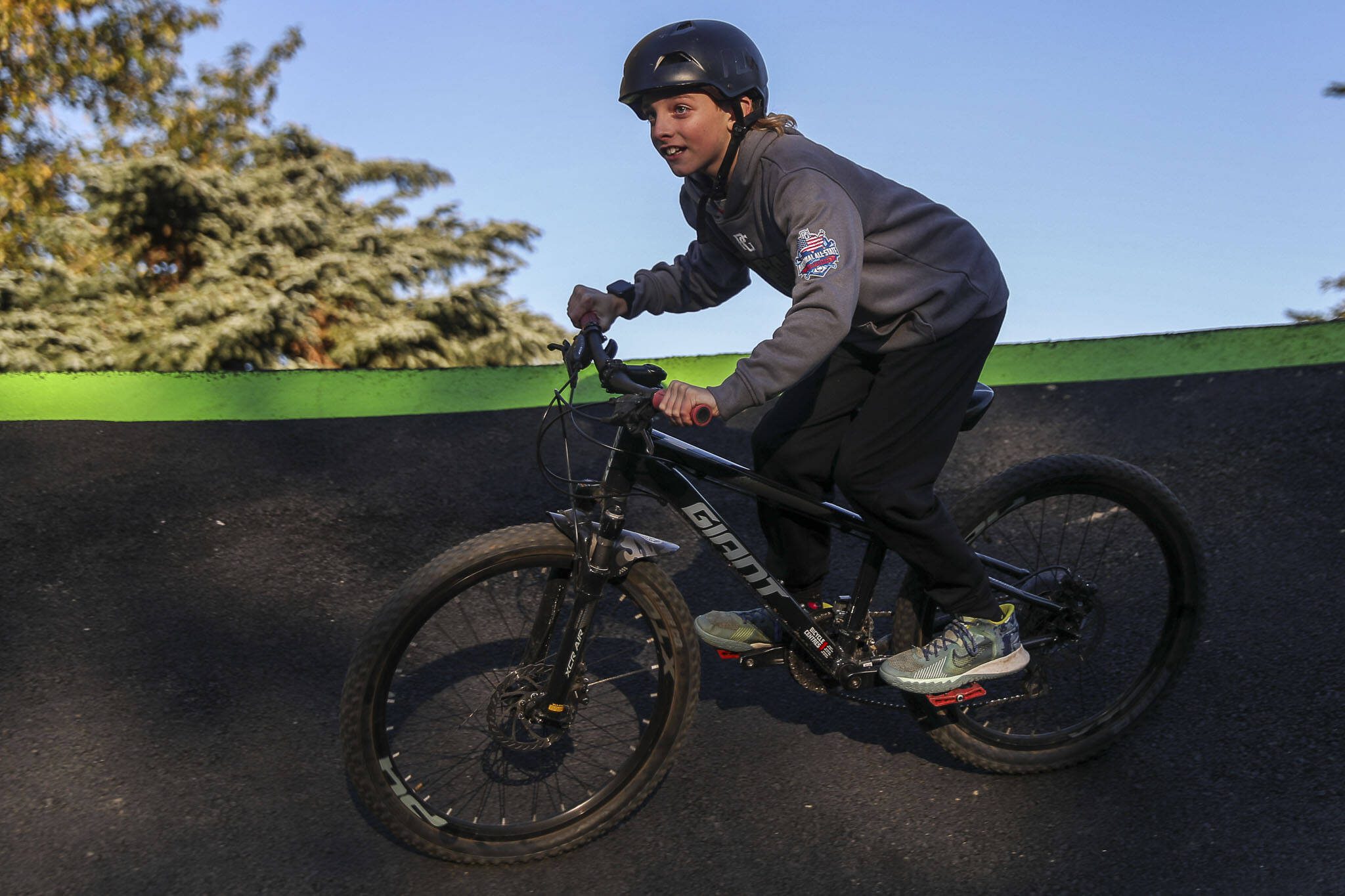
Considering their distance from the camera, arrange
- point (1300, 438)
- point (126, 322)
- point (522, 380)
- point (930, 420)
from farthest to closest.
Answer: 1. point (126, 322)
2. point (522, 380)
3. point (1300, 438)
4. point (930, 420)

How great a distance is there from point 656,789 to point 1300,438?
424cm

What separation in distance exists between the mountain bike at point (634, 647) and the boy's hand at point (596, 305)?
7.8 inches

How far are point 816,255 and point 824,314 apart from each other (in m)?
0.15

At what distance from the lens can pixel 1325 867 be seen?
2945 millimetres

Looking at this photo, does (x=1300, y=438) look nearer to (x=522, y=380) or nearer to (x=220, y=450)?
(x=522, y=380)

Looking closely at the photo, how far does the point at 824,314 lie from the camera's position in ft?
8.80

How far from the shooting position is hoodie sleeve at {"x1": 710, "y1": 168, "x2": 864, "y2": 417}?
104 inches

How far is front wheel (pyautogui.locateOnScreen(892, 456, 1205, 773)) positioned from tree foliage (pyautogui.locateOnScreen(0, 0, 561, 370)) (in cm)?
974

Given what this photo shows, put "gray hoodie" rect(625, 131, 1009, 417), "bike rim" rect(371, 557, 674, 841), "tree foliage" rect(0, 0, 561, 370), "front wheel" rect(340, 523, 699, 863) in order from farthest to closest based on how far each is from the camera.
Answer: "tree foliage" rect(0, 0, 561, 370) → "bike rim" rect(371, 557, 674, 841) → "front wheel" rect(340, 523, 699, 863) → "gray hoodie" rect(625, 131, 1009, 417)

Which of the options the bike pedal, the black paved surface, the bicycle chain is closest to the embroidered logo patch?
the bike pedal

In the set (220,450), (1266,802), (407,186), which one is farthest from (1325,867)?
(407,186)

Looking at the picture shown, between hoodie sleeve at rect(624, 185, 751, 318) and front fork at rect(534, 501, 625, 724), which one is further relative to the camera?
hoodie sleeve at rect(624, 185, 751, 318)

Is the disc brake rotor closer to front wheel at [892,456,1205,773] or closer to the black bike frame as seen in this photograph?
the black bike frame

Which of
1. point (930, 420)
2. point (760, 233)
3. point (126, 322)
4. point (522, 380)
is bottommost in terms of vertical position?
point (126, 322)
